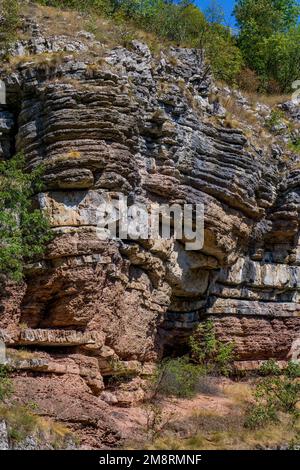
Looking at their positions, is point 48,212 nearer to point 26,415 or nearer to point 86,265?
point 86,265

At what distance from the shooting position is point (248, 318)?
2938cm

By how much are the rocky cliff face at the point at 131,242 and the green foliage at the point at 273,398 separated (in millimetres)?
3259

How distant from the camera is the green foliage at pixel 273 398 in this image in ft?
73.7

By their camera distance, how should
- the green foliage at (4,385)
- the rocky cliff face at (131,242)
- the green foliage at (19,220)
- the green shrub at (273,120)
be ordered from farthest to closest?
the green shrub at (273,120)
the rocky cliff face at (131,242)
the green foliage at (19,220)
the green foliage at (4,385)

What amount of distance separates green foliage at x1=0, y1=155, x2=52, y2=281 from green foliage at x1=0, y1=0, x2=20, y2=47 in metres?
5.63

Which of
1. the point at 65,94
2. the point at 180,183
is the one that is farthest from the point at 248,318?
the point at 65,94

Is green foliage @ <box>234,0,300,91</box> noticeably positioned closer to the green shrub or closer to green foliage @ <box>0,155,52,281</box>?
the green shrub

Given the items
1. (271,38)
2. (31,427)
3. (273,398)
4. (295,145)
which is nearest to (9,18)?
(295,145)

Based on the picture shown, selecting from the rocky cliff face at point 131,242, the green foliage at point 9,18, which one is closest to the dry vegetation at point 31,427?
the rocky cliff face at point 131,242

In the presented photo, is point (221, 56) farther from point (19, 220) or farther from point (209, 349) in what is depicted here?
point (19, 220)

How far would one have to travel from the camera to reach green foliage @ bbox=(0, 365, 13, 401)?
18.3 meters

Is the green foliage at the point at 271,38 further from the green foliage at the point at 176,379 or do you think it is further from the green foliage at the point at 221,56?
the green foliage at the point at 176,379

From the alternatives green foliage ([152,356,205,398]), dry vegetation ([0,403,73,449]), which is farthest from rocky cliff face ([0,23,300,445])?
dry vegetation ([0,403,73,449])

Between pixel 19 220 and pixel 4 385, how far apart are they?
17.3 feet
